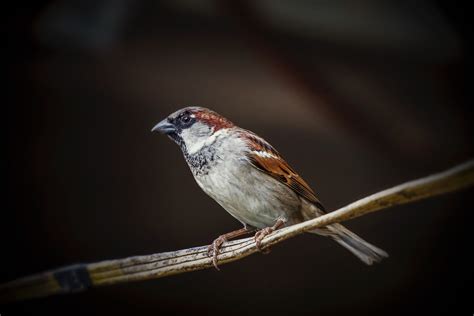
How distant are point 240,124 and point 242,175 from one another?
16 cm

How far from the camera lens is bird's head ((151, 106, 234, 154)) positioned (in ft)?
3.76

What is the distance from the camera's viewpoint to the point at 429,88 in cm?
106

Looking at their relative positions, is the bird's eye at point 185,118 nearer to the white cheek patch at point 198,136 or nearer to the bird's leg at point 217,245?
the white cheek patch at point 198,136

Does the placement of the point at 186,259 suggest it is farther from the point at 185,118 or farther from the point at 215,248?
the point at 185,118

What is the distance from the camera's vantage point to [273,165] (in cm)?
112

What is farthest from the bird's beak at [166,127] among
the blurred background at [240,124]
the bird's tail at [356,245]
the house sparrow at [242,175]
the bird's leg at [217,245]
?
the bird's tail at [356,245]

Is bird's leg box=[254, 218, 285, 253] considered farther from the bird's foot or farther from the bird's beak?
the bird's beak

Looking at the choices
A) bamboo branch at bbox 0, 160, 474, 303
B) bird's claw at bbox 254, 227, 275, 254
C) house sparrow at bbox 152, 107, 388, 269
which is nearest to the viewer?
bamboo branch at bbox 0, 160, 474, 303

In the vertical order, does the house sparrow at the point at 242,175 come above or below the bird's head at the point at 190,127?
below

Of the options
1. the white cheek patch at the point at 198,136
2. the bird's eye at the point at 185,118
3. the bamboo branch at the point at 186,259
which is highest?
the bird's eye at the point at 185,118

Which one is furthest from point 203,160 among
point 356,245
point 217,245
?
point 356,245

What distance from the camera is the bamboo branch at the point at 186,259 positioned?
2.45 ft

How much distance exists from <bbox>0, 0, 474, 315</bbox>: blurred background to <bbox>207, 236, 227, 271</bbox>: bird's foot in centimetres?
10

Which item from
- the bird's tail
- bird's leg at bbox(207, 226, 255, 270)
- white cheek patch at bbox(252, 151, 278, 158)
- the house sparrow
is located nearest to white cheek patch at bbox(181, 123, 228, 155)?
the house sparrow
